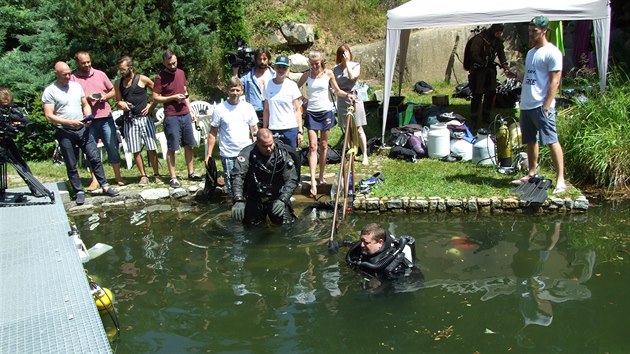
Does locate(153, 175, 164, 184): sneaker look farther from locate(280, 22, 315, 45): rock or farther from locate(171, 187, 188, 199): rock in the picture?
locate(280, 22, 315, 45): rock

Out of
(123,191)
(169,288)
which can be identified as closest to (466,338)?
(169,288)

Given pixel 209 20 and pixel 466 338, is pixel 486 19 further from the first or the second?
pixel 209 20

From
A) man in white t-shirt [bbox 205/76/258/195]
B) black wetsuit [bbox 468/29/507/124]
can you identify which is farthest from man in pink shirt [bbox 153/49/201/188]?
black wetsuit [bbox 468/29/507/124]

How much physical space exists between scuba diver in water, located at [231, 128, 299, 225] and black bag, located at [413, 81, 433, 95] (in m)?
7.60

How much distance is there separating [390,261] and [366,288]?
32cm

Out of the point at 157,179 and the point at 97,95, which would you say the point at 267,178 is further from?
the point at 97,95

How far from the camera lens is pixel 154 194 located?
8555mm

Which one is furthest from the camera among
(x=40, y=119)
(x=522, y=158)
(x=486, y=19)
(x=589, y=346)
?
(x=40, y=119)

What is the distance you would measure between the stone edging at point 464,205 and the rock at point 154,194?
2.72 m

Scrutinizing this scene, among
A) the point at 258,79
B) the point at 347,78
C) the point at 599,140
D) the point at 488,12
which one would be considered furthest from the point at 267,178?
the point at 488,12

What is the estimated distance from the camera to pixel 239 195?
6.96 metres

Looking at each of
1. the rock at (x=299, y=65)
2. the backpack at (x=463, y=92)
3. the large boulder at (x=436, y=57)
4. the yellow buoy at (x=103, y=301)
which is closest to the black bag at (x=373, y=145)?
the backpack at (x=463, y=92)

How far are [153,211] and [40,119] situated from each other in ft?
12.8

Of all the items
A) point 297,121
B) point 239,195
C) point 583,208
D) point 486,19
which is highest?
point 486,19
